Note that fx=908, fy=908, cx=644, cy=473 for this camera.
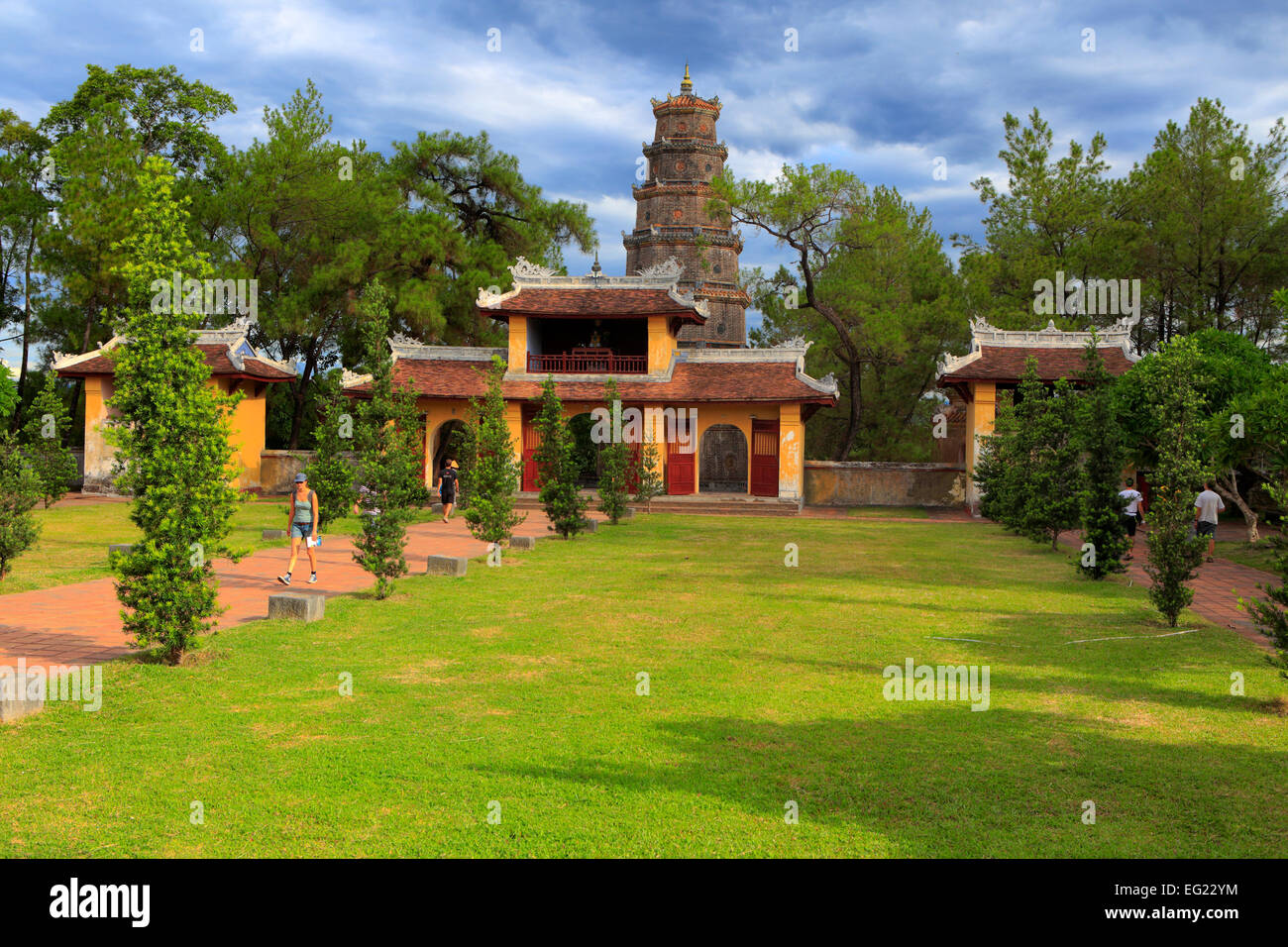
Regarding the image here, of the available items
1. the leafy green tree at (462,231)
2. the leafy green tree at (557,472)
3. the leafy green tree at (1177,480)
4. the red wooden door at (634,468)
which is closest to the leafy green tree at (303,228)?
the leafy green tree at (462,231)

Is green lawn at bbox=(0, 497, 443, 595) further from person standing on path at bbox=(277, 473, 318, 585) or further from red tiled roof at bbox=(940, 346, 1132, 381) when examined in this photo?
red tiled roof at bbox=(940, 346, 1132, 381)

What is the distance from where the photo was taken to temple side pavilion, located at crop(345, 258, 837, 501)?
95.7 ft

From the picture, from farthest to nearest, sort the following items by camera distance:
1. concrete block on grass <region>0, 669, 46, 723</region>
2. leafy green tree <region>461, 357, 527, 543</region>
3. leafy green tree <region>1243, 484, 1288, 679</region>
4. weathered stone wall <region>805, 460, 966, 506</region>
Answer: weathered stone wall <region>805, 460, 966, 506</region> → leafy green tree <region>461, 357, 527, 543</region> → leafy green tree <region>1243, 484, 1288, 679</region> → concrete block on grass <region>0, 669, 46, 723</region>

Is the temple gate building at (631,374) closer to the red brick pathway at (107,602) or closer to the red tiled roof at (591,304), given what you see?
the red tiled roof at (591,304)

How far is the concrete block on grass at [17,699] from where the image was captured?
636 cm

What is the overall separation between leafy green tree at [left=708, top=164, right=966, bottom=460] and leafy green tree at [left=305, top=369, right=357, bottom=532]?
18.9 meters

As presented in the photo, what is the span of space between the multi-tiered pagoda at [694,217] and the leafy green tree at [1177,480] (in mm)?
31813

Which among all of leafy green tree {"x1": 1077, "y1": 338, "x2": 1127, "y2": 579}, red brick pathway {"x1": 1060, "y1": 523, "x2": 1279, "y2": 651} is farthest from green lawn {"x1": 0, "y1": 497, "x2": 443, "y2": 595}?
red brick pathway {"x1": 1060, "y1": 523, "x2": 1279, "y2": 651}

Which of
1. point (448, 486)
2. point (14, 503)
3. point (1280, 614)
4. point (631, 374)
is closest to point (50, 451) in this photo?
point (448, 486)

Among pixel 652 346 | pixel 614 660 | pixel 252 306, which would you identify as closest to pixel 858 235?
pixel 652 346

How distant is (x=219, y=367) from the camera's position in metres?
29.2

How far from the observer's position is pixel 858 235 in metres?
34.6

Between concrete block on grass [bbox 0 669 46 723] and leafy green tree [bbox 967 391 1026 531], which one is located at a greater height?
leafy green tree [bbox 967 391 1026 531]

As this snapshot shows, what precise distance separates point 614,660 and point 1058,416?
501 inches
